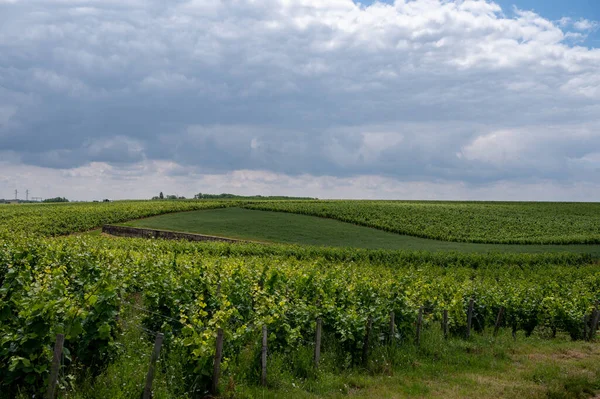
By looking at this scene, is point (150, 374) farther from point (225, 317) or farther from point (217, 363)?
point (225, 317)

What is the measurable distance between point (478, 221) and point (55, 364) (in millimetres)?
62677

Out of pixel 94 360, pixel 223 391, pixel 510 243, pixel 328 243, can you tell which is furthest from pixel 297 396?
pixel 510 243

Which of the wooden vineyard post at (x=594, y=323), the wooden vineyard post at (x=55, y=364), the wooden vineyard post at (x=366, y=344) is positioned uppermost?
the wooden vineyard post at (x=55, y=364)

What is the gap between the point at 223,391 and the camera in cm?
968

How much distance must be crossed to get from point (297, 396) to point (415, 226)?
50.3 m

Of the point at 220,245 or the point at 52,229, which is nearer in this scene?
the point at 220,245

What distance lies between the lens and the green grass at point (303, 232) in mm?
47812

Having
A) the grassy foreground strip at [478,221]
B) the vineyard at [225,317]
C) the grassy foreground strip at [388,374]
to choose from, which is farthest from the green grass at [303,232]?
the grassy foreground strip at [388,374]

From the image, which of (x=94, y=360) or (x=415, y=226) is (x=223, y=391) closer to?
(x=94, y=360)

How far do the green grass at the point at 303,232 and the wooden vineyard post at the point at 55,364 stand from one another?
131ft

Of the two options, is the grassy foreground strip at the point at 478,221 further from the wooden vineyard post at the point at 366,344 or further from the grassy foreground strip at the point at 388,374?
the wooden vineyard post at the point at 366,344

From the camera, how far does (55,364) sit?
25.5ft

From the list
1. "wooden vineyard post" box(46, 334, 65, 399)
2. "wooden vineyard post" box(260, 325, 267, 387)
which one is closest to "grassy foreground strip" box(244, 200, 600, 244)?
"wooden vineyard post" box(260, 325, 267, 387)

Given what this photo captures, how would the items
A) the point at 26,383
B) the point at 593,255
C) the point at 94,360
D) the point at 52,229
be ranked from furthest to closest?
the point at 52,229
the point at 593,255
the point at 94,360
the point at 26,383
